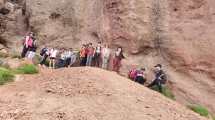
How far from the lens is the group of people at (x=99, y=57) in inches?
958

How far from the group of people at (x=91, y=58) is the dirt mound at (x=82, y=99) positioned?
3.16 meters

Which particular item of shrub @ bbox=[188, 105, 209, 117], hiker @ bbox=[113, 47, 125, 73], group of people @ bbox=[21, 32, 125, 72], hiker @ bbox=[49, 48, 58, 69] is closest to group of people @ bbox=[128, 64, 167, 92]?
hiker @ bbox=[113, 47, 125, 73]

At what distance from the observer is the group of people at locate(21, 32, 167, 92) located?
77.4 ft

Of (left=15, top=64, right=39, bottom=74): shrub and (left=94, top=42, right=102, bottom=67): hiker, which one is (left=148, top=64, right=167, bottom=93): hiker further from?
(left=15, top=64, right=39, bottom=74): shrub

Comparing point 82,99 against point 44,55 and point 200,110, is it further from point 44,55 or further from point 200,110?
point 44,55

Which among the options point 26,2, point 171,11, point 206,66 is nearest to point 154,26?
point 171,11

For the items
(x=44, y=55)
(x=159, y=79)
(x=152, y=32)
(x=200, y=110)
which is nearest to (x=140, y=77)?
(x=159, y=79)

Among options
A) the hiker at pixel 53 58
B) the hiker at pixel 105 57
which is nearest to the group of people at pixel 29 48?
the hiker at pixel 53 58

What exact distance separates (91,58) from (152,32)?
3.16 m

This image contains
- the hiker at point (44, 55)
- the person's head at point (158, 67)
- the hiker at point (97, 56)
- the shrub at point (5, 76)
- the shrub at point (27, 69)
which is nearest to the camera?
the shrub at point (5, 76)

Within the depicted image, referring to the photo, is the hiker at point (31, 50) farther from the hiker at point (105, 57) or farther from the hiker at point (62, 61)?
the hiker at point (105, 57)

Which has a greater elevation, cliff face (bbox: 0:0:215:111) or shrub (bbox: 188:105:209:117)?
cliff face (bbox: 0:0:215:111)

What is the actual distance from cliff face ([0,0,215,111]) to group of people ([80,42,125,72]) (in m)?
1.01

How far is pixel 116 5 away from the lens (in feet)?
87.5
